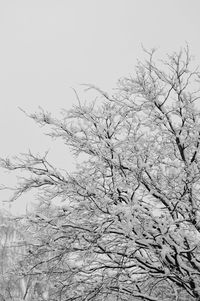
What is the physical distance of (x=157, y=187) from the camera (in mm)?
4453

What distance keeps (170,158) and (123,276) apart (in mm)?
2153

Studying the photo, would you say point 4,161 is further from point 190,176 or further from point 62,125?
point 190,176

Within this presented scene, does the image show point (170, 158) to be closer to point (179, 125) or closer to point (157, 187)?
point (179, 125)

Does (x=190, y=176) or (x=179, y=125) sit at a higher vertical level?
(x=179, y=125)

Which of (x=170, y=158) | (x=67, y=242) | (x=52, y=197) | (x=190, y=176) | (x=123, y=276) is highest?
(x=170, y=158)

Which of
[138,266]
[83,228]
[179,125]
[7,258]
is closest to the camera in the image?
[83,228]

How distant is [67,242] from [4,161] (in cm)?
150

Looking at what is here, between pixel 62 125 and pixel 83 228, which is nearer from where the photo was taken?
pixel 83 228

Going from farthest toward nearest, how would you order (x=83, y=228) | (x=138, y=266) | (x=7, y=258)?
(x=7, y=258), (x=138, y=266), (x=83, y=228)

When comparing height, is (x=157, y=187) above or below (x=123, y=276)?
above

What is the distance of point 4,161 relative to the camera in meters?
4.27

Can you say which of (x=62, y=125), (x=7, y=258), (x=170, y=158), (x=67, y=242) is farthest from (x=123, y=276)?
(x=7, y=258)

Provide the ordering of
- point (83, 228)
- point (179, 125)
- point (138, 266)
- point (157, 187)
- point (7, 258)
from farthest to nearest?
1. point (7, 258)
2. point (179, 125)
3. point (157, 187)
4. point (138, 266)
5. point (83, 228)

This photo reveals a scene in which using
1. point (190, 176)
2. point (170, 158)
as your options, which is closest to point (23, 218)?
point (190, 176)
